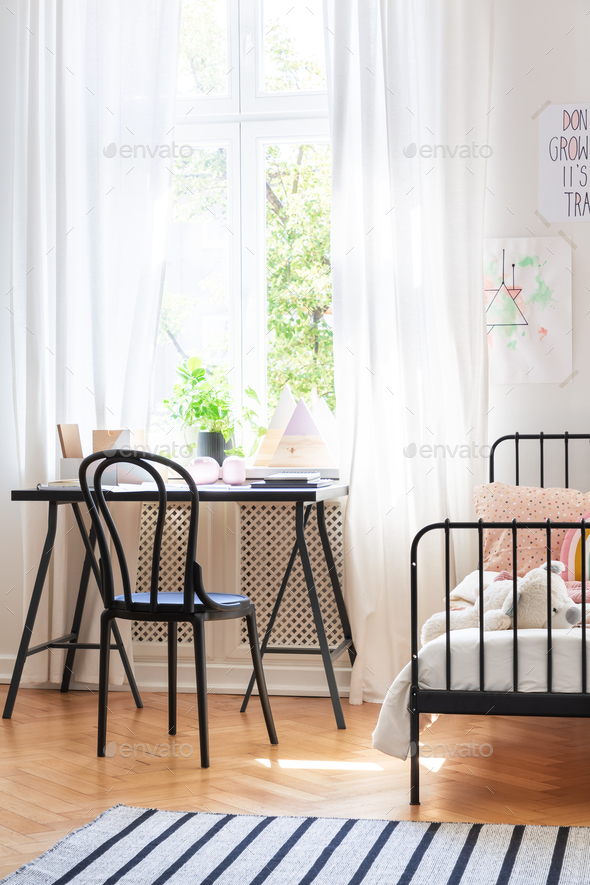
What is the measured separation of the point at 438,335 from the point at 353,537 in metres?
0.78

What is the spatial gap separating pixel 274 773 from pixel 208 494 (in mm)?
889

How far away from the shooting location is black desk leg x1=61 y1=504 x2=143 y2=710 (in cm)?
302

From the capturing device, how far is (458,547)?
121 inches

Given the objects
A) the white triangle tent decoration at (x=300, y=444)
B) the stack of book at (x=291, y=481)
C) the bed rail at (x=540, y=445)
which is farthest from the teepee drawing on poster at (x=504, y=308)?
the stack of book at (x=291, y=481)

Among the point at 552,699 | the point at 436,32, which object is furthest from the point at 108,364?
the point at 552,699

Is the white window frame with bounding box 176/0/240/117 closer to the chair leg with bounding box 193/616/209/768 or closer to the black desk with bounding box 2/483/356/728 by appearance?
the black desk with bounding box 2/483/356/728

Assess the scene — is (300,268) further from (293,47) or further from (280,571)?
(280,571)

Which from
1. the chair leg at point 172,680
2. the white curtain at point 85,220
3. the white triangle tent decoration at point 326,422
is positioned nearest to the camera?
the chair leg at point 172,680

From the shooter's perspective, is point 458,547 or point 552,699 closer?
point 552,699

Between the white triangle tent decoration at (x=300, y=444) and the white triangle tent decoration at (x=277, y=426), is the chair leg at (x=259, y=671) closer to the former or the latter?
the white triangle tent decoration at (x=300, y=444)

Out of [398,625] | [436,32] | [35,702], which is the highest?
[436,32]

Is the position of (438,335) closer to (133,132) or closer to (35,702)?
(133,132)

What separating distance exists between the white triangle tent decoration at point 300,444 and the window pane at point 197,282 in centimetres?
48

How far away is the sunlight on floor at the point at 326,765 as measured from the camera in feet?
7.80
